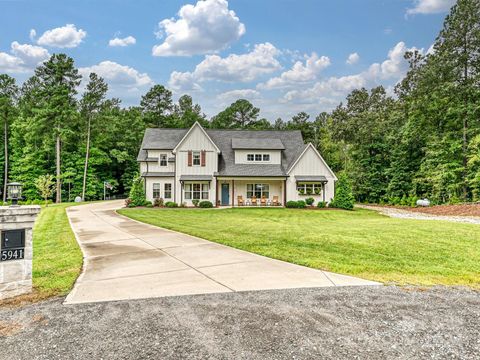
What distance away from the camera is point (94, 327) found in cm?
385

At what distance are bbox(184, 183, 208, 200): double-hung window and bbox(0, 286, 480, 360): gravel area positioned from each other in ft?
75.8

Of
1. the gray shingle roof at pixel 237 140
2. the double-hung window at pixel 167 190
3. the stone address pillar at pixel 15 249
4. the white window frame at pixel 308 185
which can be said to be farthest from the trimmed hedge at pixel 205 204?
the stone address pillar at pixel 15 249

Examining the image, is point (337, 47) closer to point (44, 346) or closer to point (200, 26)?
point (200, 26)

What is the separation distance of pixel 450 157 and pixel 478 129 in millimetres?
3436

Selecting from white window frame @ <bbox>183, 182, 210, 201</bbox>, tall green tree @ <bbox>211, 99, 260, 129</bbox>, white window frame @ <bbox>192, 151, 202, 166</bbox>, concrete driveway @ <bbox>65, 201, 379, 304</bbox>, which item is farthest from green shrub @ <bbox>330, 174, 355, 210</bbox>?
tall green tree @ <bbox>211, 99, 260, 129</bbox>

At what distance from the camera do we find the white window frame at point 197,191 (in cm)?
2780

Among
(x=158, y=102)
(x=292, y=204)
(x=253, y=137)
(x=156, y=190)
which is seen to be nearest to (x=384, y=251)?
(x=292, y=204)

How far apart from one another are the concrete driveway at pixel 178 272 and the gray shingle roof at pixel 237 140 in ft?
62.3

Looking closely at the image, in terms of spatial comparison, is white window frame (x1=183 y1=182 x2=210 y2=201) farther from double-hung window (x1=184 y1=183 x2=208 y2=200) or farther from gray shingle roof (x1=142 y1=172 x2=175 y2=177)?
A: gray shingle roof (x1=142 y1=172 x2=175 y2=177)

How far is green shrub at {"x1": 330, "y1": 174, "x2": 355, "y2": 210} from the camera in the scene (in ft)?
86.5

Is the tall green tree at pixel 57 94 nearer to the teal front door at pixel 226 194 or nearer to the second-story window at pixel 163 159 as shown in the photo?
the second-story window at pixel 163 159

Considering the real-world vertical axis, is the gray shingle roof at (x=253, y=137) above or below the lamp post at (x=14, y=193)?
above

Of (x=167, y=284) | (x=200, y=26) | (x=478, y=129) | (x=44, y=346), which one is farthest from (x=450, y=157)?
(x=44, y=346)

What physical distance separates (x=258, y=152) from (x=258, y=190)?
3.52 m
